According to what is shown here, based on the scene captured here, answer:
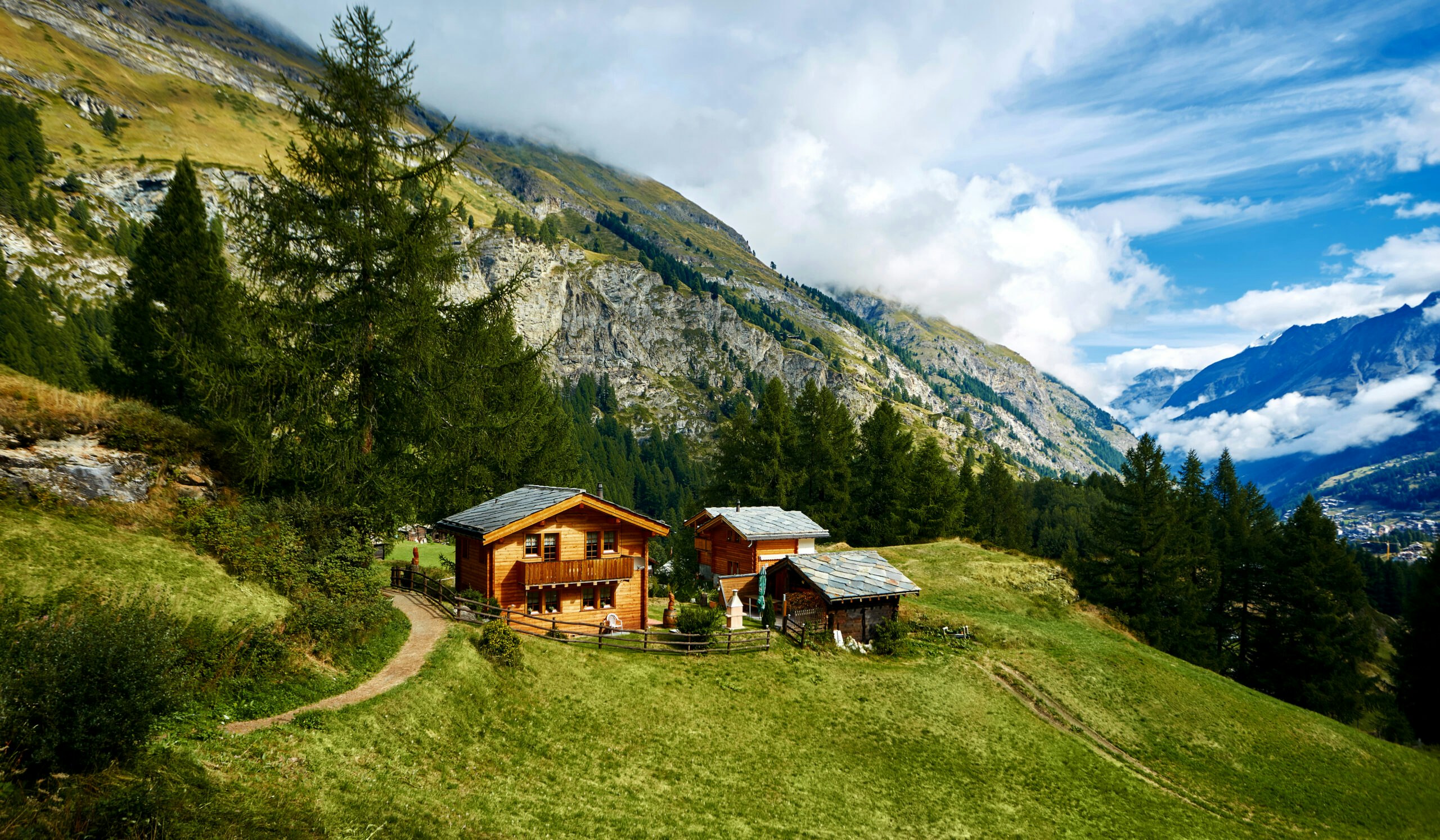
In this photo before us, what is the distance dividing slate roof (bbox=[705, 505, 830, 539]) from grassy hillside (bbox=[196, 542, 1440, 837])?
39.0 feet

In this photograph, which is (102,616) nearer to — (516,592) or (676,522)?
(516,592)

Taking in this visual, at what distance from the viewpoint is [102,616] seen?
1090cm

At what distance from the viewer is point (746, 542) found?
47.4 metres

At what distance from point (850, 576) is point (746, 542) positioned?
913 centimetres

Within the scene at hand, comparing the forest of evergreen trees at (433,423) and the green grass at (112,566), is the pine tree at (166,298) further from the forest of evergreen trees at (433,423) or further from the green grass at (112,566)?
the green grass at (112,566)

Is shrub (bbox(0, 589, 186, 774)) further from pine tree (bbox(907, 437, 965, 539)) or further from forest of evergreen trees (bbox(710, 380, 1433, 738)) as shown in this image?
pine tree (bbox(907, 437, 965, 539))

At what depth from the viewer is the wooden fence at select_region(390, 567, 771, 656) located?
29406 millimetres

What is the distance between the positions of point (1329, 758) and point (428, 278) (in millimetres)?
53739

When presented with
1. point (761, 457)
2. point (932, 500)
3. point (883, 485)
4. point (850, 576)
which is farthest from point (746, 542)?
point (932, 500)

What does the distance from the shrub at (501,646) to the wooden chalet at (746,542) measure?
21.8 meters

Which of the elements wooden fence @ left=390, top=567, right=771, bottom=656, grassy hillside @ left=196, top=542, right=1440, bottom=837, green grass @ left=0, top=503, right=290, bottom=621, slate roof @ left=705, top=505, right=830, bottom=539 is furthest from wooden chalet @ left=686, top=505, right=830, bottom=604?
green grass @ left=0, top=503, right=290, bottom=621

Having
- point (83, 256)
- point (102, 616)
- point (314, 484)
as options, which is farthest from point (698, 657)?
point (83, 256)

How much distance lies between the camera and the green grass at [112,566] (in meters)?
14.9

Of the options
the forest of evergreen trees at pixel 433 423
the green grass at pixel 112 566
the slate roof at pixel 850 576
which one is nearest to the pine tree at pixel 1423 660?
the forest of evergreen trees at pixel 433 423
